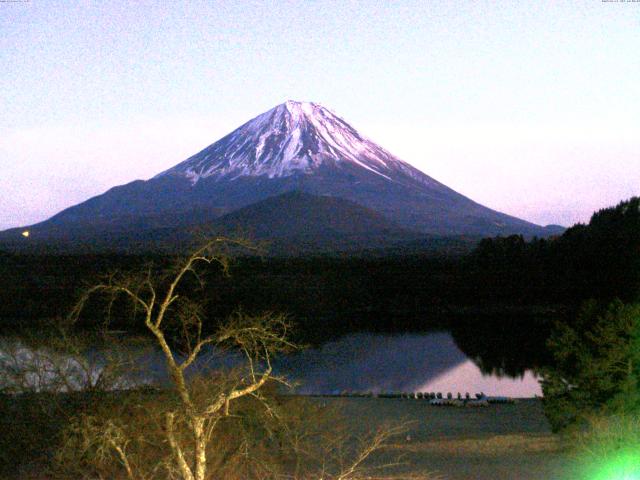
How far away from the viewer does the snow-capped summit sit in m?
106

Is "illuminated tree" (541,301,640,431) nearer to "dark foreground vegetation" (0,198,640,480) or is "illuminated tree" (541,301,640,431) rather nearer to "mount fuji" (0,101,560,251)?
"dark foreground vegetation" (0,198,640,480)

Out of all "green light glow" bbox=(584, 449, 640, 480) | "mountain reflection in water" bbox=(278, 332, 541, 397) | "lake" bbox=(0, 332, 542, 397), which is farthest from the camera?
"mountain reflection in water" bbox=(278, 332, 541, 397)

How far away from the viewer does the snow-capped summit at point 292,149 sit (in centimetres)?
10556

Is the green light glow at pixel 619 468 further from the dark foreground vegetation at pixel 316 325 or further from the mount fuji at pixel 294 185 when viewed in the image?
the mount fuji at pixel 294 185

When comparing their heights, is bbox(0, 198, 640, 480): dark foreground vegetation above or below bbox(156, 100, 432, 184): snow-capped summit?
below

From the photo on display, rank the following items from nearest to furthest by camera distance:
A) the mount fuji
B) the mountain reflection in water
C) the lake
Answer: the lake → the mountain reflection in water → the mount fuji

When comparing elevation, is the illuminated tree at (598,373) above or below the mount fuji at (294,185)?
below

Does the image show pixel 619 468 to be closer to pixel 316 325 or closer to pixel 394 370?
pixel 394 370

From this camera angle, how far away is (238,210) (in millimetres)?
88062

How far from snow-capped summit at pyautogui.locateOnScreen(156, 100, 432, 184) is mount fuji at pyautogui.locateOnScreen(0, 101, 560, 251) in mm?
138

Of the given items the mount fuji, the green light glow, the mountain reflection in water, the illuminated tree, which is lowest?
the mountain reflection in water

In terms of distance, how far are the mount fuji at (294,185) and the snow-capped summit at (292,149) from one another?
14 centimetres

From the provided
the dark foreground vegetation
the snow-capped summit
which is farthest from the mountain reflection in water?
the snow-capped summit

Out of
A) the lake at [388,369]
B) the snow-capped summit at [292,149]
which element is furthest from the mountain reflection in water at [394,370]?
the snow-capped summit at [292,149]
